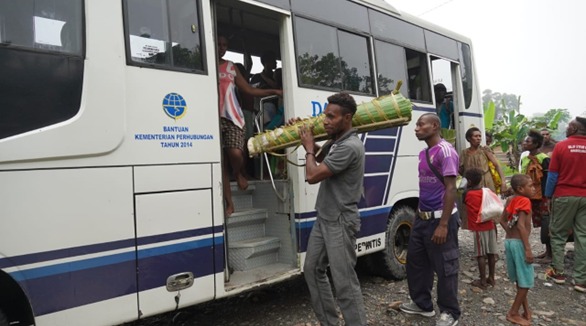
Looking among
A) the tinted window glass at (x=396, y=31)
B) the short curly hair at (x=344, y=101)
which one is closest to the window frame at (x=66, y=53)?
the short curly hair at (x=344, y=101)

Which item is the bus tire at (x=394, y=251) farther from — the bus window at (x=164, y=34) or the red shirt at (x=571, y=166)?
the bus window at (x=164, y=34)

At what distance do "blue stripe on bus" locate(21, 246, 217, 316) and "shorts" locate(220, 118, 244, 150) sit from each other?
1.13 m

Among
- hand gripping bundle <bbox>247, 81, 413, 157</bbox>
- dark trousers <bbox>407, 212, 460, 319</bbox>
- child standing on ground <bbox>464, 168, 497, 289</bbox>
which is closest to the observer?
hand gripping bundle <bbox>247, 81, 413, 157</bbox>

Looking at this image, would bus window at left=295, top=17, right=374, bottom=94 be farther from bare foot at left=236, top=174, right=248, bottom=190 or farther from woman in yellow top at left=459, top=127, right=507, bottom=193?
woman in yellow top at left=459, top=127, right=507, bottom=193

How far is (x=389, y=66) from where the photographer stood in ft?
15.3

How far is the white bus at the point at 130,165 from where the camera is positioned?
2174 mm

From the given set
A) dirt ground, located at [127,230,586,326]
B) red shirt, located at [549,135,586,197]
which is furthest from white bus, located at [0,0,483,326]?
red shirt, located at [549,135,586,197]

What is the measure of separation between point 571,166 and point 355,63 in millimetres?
2927

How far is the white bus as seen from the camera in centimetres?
217

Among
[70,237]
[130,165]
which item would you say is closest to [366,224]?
[130,165]

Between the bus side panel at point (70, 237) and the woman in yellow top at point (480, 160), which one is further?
the woman in yellow top at point (480, 160)

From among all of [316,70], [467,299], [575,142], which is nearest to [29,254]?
[316,70]

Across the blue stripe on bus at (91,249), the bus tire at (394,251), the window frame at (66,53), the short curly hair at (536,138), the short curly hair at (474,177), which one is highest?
the window frame at (66,53)

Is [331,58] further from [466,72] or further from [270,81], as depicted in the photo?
[466,72]
